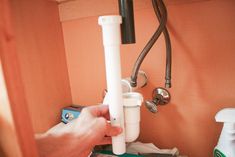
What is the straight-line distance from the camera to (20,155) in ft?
0.84

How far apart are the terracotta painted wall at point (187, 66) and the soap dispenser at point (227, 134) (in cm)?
10

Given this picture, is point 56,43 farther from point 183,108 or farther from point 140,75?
point 183,108

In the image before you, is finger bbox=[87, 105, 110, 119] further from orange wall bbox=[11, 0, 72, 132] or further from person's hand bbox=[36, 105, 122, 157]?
orange wall bbox=[11, 0, 72, 132]

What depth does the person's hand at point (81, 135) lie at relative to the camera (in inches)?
17.6

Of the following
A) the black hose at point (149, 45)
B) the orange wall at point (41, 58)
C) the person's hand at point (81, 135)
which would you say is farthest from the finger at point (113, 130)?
the orange wall at point (41, 58)

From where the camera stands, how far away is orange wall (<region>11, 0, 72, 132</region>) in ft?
2.43

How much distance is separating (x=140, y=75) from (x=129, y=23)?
0.29 metres

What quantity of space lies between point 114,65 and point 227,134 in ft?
1.20

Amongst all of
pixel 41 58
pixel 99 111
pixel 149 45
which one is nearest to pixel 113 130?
pixel 99 111

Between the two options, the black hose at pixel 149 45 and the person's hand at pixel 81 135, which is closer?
the person's hand at pixel 81 135

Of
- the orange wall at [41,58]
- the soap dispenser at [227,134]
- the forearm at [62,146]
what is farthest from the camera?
the orange wall at [41,58]

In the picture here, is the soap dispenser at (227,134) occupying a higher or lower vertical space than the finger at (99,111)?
lower

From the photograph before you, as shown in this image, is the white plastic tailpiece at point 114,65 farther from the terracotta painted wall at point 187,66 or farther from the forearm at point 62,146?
the terracotta painted wall at point 187,66

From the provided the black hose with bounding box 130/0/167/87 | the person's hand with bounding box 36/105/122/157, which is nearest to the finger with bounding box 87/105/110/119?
the person's hand with bounding box 36/105/122/157
